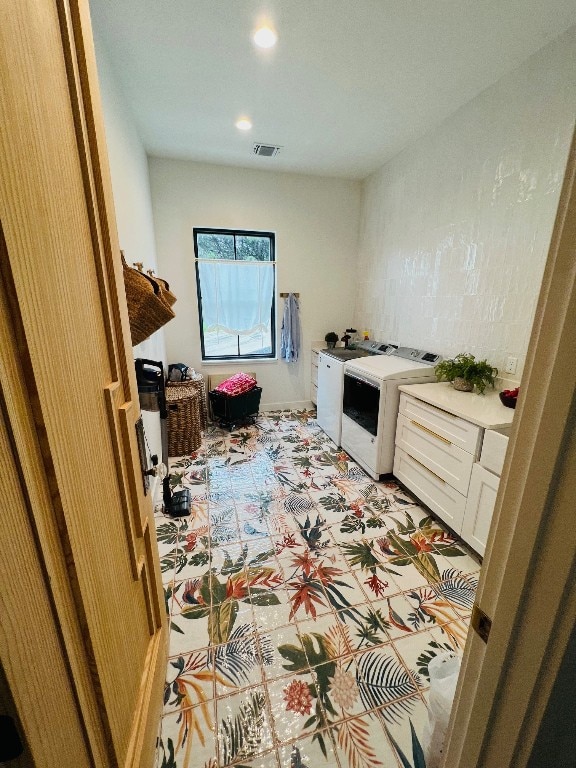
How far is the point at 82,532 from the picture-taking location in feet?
1.94

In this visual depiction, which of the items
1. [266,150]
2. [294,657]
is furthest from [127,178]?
[294,657]

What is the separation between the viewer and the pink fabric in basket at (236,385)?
11.3 ft

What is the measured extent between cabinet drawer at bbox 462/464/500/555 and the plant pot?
627 millimetres

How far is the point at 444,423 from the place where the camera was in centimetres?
190

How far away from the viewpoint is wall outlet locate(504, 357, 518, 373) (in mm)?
2016

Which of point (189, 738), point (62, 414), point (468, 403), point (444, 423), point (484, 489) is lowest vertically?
point (189, 738)

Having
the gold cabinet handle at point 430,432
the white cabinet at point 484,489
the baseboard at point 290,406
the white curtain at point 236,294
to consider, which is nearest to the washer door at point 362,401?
the gold cabinet handle at point 430,432

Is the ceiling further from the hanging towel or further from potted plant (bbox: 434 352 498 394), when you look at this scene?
potted plant (bbox: 434 352 498 394)

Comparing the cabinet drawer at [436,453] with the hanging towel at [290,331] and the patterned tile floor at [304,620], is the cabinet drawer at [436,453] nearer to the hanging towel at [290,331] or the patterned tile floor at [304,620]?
the patterned tile floor at [304,620]

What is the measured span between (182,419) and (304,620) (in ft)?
6.45

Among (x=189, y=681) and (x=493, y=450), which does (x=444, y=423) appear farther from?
(x=189, y=681)

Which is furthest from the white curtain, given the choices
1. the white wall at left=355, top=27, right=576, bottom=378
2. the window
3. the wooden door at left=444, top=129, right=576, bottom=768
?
the wooden door at left=444, top=129, right=576, bottom=768

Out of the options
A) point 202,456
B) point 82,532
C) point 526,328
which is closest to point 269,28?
point 526,328

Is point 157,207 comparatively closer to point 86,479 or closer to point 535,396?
point 86,479
